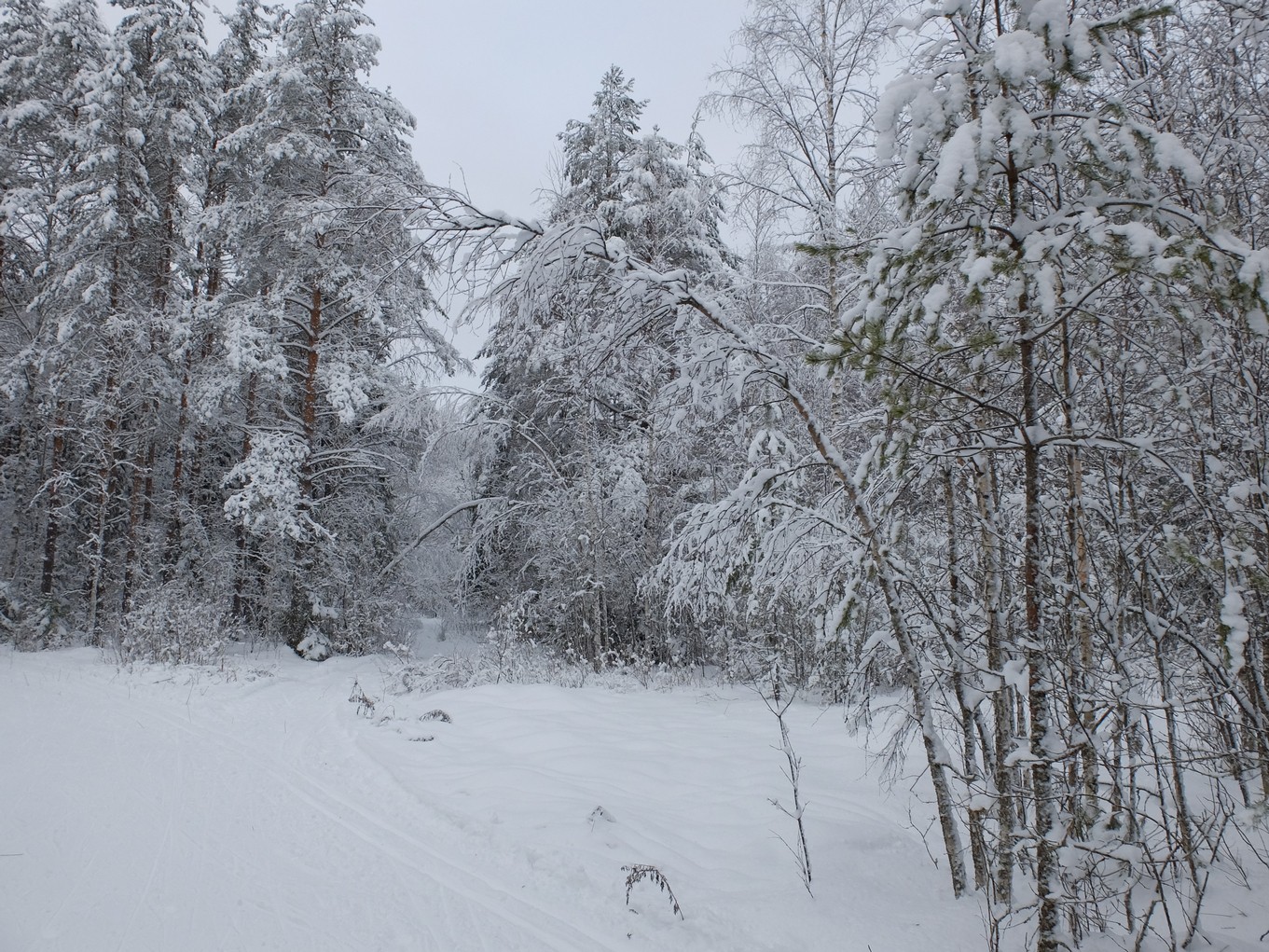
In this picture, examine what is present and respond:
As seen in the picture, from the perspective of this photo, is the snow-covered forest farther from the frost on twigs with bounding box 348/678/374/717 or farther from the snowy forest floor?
the frost on twigs with bounding box 348/678/374/717

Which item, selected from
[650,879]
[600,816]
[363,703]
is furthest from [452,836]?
[363,703]

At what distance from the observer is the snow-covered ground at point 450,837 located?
9.99 ft

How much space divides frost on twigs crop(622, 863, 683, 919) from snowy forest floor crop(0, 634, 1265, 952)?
52 mm

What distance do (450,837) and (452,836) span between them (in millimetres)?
15

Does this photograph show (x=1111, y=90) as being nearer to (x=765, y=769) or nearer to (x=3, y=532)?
(x=765, y=769)

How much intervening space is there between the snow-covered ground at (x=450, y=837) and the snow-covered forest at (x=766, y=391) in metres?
0.41

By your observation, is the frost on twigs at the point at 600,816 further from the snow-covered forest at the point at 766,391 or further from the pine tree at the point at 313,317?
the pine tree at the point at 313,317

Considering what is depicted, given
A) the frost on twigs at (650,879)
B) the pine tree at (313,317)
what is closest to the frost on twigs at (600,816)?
the frost on twigs at (650,879)

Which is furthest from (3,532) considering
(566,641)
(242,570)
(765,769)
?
(765,769)

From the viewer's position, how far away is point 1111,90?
3492 millimetres

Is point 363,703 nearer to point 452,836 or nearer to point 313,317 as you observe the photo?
point 452,836

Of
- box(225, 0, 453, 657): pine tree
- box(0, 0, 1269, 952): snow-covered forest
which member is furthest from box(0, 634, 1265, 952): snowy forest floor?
box(225, 0, 453, 657): pine tree

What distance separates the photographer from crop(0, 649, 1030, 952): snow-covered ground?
3.04 metres

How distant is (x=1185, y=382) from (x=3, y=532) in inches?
899
